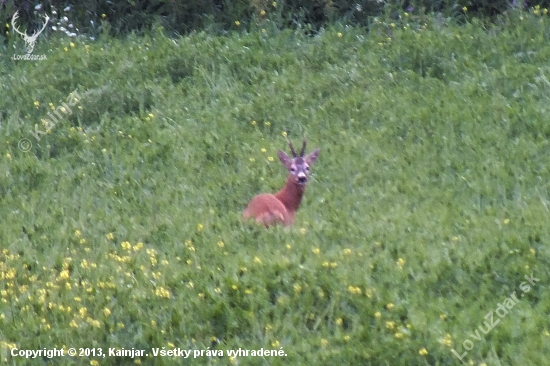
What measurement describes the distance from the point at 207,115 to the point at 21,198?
96.0 inches

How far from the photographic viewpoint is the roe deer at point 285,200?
8336mm

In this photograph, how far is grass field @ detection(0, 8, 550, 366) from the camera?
693 cm

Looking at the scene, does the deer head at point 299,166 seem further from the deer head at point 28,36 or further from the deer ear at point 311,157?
the deer head at point 28,36

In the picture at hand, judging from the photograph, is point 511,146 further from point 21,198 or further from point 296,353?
point 21,198

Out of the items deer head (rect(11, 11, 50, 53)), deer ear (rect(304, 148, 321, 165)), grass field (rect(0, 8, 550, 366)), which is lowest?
grass field (rect(0, 8, 550, 366))

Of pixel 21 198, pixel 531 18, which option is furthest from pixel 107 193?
pixel 531 18

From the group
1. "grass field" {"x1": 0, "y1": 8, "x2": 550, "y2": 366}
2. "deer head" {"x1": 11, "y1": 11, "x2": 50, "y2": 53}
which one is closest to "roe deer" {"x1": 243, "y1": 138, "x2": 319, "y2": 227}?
"grass field" {"x1": 0, "y1": 8, "x2": 550, "y2": 366}

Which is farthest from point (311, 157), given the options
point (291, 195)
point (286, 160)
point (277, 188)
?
point (277, 188)

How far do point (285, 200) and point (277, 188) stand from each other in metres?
0.71

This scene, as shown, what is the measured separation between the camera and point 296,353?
6.68m

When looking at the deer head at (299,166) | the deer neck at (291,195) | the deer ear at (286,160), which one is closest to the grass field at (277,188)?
the deer neck at (291,195)

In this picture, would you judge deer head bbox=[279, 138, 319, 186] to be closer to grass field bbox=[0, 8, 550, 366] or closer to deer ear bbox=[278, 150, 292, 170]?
deer ear bbox=[278, 150, 292, 170]

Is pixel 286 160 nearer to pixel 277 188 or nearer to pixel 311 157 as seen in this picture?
pixel 311 157

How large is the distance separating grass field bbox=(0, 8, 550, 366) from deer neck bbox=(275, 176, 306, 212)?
4.2 inches
